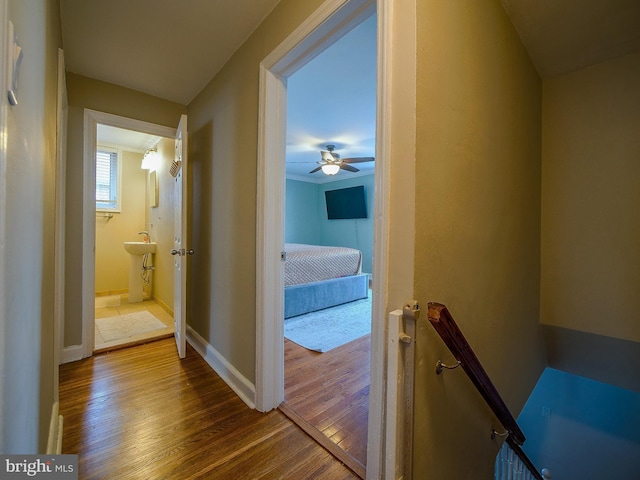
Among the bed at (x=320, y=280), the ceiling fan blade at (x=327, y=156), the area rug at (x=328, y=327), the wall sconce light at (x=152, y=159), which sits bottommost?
the area rug at (x=328, y=327)

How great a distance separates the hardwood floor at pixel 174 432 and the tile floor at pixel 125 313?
0.43 meters

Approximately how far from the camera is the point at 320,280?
Result: 3.75m

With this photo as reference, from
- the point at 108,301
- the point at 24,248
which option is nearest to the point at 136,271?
the point at 108,301

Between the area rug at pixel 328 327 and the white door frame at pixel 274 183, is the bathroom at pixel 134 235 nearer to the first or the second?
the area rug at pixel 328 327

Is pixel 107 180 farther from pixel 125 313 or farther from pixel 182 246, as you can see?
pixel 182 246

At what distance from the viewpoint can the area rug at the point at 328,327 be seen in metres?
2.68

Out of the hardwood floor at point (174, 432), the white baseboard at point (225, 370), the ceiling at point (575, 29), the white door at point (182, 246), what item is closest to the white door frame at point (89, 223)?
the hardwood floor at point (174, 432)

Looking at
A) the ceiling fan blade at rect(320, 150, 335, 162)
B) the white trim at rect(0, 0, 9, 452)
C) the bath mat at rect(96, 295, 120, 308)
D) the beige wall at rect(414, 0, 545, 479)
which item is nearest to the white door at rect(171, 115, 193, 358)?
the white trim at rect(0, 0, 9, 452)

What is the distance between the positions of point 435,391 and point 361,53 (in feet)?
7.48

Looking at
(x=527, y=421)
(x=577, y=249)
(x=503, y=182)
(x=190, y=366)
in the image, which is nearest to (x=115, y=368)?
(x=190, y=366)

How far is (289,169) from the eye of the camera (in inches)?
240

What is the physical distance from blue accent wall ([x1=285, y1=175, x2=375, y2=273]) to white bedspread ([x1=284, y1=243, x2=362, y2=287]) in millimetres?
1753

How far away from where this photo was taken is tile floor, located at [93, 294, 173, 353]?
8.27 ft

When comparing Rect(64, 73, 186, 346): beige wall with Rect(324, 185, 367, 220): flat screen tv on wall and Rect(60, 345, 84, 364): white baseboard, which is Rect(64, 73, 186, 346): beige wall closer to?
Rect(60, 345, 84, 364): white baseboard
